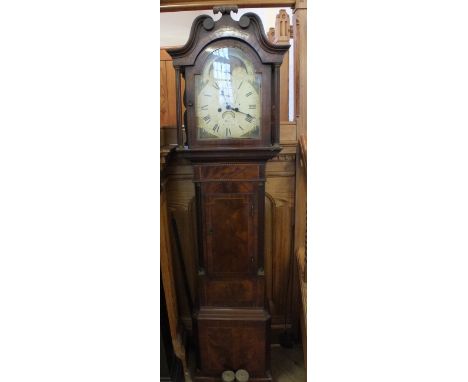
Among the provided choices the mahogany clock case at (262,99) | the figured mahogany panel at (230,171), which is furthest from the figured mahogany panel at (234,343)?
the mahogany clock case at (262,99)

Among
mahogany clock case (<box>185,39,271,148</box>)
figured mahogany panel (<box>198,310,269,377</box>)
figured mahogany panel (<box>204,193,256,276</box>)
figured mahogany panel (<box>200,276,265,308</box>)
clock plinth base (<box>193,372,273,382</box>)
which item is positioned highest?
mahogany clock case (<box>185,39,271,148</box>)

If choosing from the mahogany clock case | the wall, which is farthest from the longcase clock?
the wall

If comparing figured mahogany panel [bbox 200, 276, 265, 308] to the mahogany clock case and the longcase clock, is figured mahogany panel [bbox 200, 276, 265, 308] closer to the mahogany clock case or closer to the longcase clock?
the longcase clock

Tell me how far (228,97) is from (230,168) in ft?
0.88

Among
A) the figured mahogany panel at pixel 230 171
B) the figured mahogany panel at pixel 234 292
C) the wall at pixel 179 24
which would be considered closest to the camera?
the figured mahogany panel at pixel 230 171

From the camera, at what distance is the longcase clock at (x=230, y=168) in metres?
1.38

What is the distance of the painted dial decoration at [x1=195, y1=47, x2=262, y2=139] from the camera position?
140 cm

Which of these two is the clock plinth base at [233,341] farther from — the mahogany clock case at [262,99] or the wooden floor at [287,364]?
the mahogany clock case at [262,99]

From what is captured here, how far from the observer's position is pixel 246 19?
4.40ft

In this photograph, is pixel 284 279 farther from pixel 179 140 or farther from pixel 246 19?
pixel 246 19

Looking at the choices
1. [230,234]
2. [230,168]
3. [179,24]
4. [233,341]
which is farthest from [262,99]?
[179,24]

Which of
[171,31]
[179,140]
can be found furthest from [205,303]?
[171,31]

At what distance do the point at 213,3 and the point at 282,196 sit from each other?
93cm

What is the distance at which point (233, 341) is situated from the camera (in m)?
1.65
